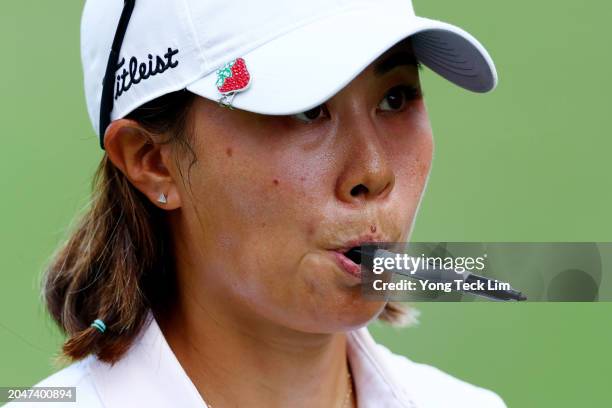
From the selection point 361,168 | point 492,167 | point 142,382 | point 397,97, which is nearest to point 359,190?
point 361,168

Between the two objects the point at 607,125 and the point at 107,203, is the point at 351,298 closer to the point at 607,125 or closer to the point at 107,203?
the point at 107,203

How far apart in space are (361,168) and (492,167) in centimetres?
200

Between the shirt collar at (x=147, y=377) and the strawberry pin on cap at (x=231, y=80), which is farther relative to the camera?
the shirt collar at (x=147, y=377)

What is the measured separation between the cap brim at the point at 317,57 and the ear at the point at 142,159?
15 centimetres

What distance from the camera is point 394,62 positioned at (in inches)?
61.7

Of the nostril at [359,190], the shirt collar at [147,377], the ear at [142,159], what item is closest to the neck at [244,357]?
the shirt collar at [147,377]

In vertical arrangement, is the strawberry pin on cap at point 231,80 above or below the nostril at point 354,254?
above

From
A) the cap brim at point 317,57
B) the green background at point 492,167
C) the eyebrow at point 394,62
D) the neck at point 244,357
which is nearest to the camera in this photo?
the cap brim at point 317,57

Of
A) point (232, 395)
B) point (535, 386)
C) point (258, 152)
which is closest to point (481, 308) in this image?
point (535, 386)

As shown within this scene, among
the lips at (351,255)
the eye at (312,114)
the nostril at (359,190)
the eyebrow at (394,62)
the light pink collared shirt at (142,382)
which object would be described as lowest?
the light pink collared shirt at (142,382)

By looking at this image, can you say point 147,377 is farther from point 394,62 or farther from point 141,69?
point 394,62

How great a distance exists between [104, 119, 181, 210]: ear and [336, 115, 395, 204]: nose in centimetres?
30

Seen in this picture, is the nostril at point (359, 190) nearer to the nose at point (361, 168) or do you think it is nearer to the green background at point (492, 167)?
the nose at point (361, 168)

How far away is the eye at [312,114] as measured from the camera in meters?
1.49
